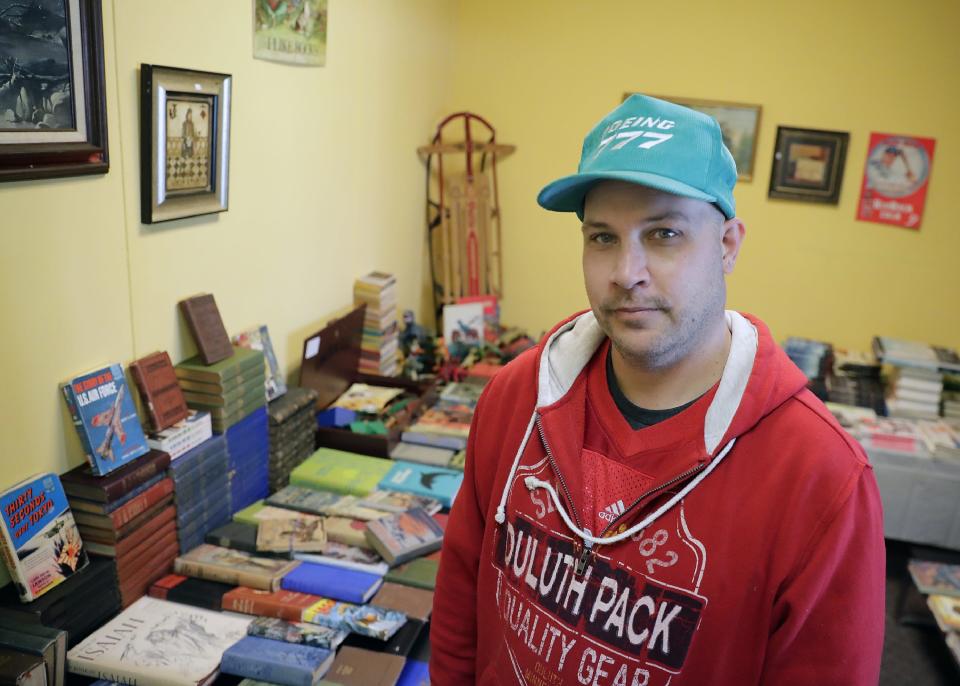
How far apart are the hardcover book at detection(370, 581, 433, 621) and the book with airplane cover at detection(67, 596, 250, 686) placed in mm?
345

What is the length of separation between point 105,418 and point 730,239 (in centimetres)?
146

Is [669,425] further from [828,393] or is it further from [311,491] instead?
[828,393]

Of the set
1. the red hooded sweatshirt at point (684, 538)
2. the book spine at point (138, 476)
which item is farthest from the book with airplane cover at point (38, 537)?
the red hooded sweatshirt at point (684, 538)

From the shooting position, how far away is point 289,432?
8.23 feet

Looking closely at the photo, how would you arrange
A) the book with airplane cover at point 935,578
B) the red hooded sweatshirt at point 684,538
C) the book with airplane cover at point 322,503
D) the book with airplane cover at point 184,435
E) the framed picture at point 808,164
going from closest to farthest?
the red hooded sweatshirt at point 684,538
the book with airplane cover at point 184,435
the book with airplane cover at point 322,503
the book with airplane cover at point 935,578
the framed picture at point 808,164

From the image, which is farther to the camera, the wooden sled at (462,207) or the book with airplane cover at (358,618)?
the wooden sled at (462,207)

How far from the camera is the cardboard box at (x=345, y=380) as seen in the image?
2.76 m

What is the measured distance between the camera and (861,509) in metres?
0.98

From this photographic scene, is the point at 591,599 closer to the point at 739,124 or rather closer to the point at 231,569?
the point at 231,569

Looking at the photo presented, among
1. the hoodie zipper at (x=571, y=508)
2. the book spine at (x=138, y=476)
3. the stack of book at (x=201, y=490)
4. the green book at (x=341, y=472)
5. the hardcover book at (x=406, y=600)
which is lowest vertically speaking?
the hardcover book at (x=406, y=600)

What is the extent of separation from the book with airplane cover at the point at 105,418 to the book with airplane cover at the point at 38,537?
109 mm

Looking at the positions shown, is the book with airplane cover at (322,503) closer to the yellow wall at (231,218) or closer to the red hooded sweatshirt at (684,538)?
the yellow wall at (231,218)

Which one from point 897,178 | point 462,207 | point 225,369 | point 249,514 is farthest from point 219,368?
point 897,178

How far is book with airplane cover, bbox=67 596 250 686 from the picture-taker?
1.60 m
